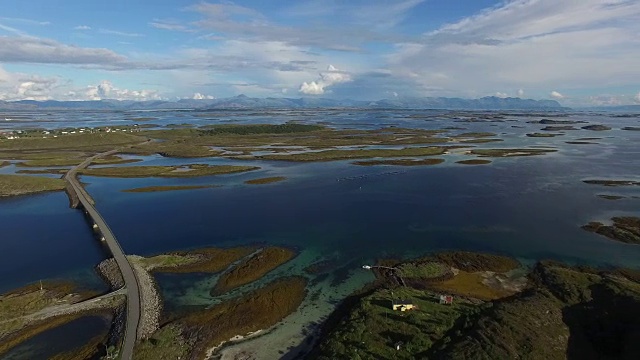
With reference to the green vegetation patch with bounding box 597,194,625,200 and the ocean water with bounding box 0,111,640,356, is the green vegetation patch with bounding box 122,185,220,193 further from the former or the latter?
the green vegetation patch with bounding box 597,194,625,200

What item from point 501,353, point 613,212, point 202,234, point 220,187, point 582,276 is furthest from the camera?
point 220,187

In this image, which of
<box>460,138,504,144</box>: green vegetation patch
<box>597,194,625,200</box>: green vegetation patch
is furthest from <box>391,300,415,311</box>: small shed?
<box>460,138,504,144</box>: green vegetation patch

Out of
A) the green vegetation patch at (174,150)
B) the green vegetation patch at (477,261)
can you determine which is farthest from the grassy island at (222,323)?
the green vegetation patch at (174,150)

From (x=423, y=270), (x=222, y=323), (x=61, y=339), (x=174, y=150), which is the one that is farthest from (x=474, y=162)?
(x=61, y=339)

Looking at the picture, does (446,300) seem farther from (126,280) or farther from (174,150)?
(174,150)

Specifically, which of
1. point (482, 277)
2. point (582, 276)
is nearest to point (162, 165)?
point (482, 277)

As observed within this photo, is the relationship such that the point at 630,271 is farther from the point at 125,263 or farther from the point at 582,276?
the point at 125,263

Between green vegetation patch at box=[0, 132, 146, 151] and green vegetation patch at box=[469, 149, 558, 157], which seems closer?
green vegetation patch at box=[469, 149, 558, 157]
